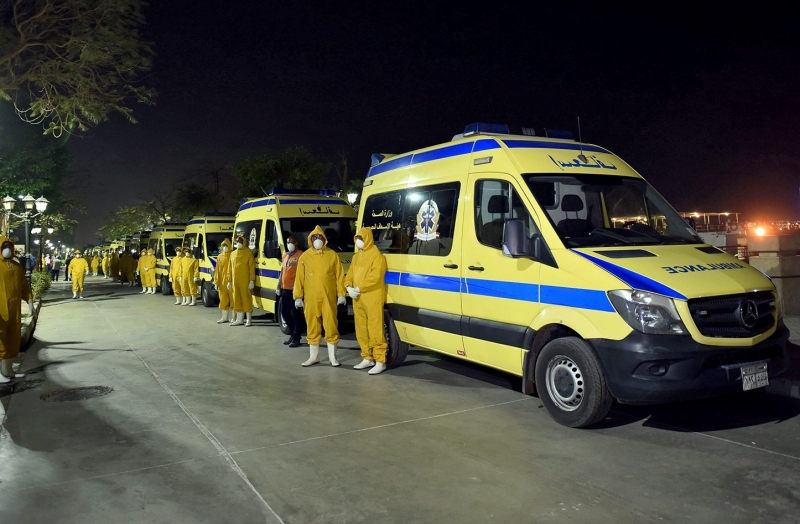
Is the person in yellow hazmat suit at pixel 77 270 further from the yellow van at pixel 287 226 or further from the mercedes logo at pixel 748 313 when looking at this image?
the mercedes logo at pixel 748 313

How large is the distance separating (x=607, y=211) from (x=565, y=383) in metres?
2.15

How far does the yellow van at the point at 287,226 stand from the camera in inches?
467

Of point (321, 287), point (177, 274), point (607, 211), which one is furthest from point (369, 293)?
point (177, 274)

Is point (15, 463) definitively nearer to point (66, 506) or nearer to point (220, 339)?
point (66, 506)

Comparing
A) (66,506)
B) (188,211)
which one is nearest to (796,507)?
(66,506)

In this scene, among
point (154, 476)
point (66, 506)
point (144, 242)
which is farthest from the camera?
point (144, 242)

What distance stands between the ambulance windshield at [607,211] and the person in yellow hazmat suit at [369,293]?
2.46 meters

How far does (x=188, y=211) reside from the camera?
45.2 metres

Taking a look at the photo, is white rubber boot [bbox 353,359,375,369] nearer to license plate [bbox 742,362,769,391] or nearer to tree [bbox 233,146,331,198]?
license plate [bbox 742,362,769,391]

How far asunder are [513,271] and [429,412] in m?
1.58

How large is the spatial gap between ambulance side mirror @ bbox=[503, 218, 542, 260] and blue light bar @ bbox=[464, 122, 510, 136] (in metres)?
1.60

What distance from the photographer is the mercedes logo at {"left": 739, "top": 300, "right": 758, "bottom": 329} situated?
5.09m

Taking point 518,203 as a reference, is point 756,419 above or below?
below

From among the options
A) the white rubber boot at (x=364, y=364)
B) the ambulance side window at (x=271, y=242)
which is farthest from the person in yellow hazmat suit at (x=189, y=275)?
the white rubber boot at (x=364, y=364)
